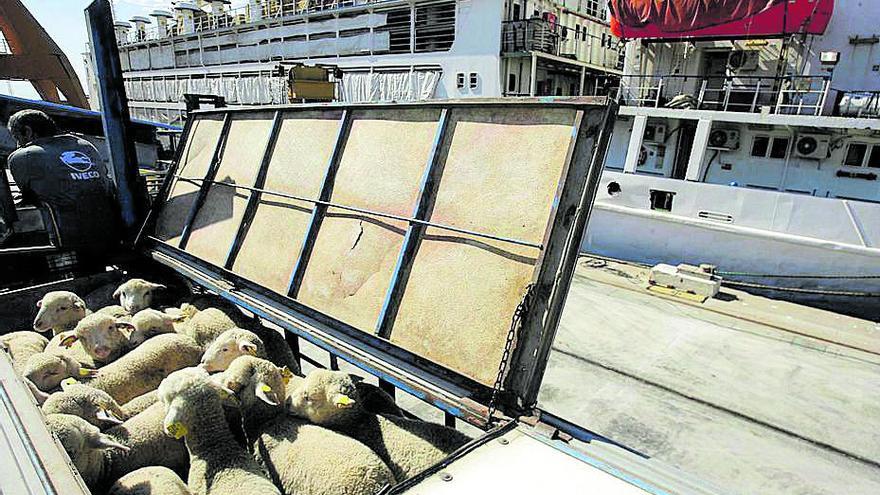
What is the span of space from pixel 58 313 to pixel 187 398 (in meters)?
2.48

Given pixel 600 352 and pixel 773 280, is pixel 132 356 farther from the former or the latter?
pixel 773 280

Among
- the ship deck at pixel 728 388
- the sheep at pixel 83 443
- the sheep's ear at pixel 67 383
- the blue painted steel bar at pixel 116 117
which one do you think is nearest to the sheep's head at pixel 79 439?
the sheep at pixel 83 443

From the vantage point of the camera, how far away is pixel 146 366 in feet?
12.8

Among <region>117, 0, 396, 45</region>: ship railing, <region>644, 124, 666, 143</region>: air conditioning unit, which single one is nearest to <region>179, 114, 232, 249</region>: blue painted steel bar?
<region>644, 124, 666, 143</region>: air conditioning unit

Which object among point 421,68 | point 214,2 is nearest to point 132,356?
point 421,68

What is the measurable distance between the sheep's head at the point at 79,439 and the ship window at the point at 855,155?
580 inches

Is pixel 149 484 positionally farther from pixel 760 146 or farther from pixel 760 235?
pixel 760 146

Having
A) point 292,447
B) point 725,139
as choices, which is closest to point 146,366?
point 292,447

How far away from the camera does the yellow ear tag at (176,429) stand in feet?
9.44

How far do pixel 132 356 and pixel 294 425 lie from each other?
1.71m

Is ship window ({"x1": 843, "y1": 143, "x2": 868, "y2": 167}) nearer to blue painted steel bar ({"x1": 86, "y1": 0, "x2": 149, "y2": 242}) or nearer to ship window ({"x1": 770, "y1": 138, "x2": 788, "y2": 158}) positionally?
ship window ({"x1": 770, "y1": 138, "x2": 788, "y2": 158})

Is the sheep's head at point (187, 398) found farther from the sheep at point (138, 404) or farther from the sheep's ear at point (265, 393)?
the sheep at point (138, 404)

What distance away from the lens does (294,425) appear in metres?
→ 3.21

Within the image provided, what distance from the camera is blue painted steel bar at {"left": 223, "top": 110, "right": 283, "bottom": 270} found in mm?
4754
